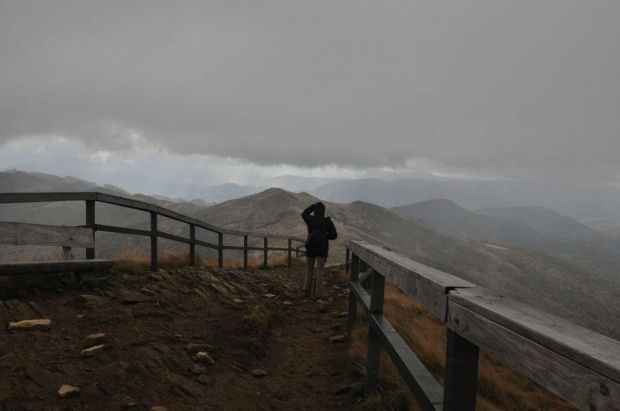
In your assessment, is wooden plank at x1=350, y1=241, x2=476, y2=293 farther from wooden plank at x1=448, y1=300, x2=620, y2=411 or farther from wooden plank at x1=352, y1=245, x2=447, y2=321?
wooden plank at x1=448, y1=300, x2=620, y2=411

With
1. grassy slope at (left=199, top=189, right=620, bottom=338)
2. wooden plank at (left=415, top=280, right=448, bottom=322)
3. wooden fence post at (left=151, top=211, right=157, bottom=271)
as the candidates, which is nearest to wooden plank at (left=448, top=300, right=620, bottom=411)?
wooden plank at (left=415, top=280, right=448, bottom=322)

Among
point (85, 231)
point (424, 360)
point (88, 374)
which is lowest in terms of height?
point (424, 360)

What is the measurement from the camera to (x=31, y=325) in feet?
13.9

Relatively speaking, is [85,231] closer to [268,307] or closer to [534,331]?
[268,307]

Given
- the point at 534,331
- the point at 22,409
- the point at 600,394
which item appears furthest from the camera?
the point at 22,409

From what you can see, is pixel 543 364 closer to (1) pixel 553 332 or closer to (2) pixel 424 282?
(1) pixel 553 332

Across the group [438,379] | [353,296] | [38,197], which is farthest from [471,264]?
[38,197]

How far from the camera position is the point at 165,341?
477 centimetres

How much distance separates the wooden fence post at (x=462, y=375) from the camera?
1905 mm

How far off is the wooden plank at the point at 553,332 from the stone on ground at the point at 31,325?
450 cm

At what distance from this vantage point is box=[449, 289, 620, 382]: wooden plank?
3.60ft

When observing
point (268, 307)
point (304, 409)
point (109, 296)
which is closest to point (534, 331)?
point (304, 409)

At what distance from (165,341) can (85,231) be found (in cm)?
258

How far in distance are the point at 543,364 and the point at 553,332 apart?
0.38 feet
